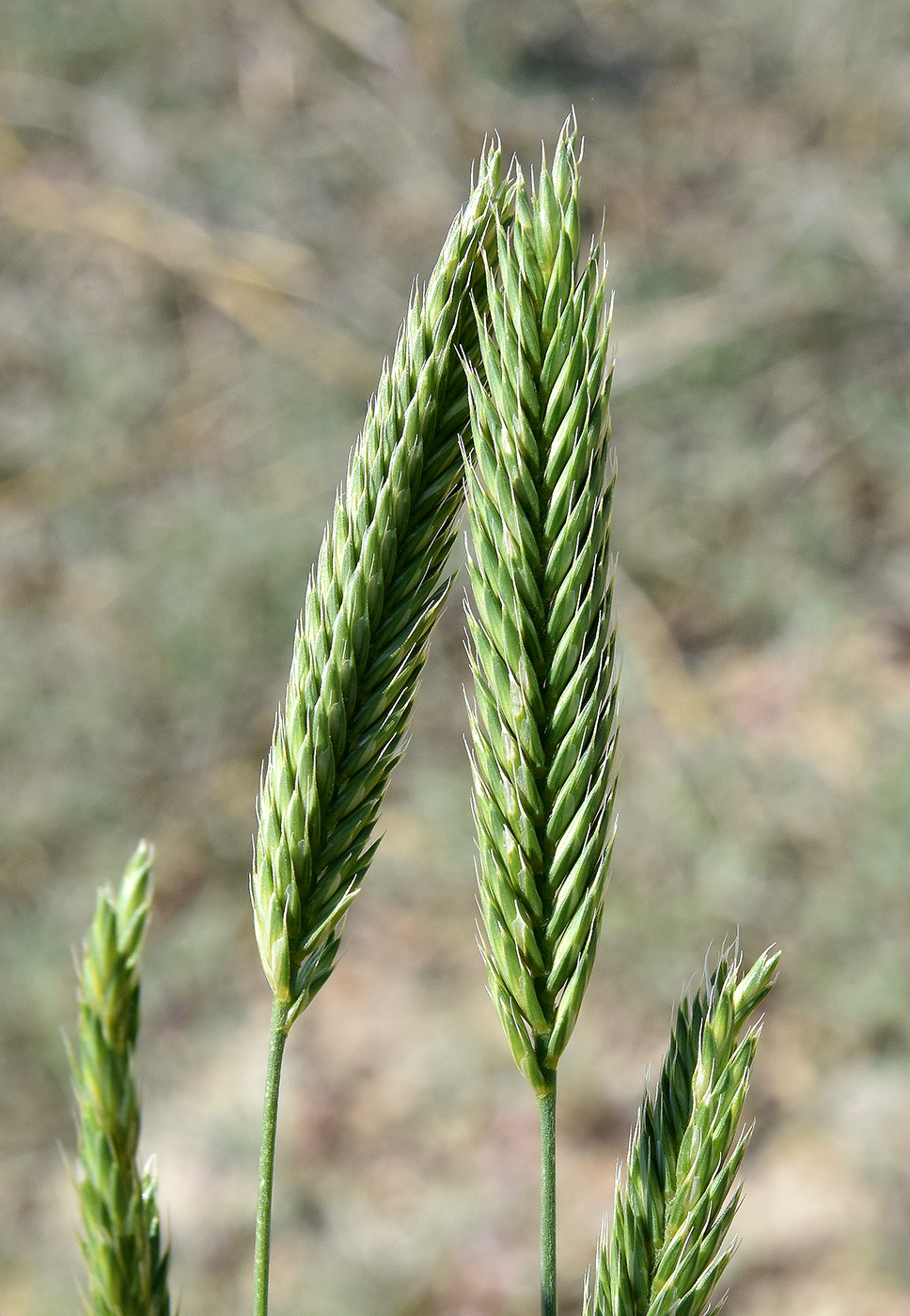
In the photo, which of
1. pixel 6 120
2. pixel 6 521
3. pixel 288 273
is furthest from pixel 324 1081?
pixel 6 120

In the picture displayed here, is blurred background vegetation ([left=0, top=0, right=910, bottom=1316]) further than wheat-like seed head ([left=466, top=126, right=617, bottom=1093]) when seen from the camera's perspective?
Yes

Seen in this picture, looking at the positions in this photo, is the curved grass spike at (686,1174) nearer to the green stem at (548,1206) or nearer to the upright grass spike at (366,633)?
the green stem at (548,1206)

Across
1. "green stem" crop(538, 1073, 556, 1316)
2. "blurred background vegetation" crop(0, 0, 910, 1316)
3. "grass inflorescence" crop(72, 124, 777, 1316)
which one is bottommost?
"green stem" crop(538, 1073, 556, 1316)

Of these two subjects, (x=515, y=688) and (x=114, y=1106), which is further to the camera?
(x=515, y=688)

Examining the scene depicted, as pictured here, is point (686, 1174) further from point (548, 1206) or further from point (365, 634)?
point (365, 634)

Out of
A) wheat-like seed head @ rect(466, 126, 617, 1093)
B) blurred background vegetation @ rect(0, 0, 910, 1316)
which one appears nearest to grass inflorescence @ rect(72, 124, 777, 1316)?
wheat-like seed head @ rect(466, 126, 617, 1093)

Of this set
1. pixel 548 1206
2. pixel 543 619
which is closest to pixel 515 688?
pixel 543 619

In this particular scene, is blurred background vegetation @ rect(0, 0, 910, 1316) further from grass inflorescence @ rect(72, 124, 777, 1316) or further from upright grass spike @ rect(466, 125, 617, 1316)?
upright grass spike @ rect(466, 125, 617, 1316)

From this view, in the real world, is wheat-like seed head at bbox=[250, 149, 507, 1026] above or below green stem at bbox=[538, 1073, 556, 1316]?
above
